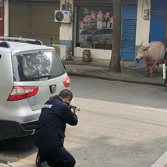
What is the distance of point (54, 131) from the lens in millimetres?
5105

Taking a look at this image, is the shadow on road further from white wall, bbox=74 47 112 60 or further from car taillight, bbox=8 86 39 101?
white wall, bbox=74 47 112 60

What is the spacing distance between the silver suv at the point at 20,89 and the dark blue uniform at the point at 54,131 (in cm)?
67

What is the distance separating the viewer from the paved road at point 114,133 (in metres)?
5.98

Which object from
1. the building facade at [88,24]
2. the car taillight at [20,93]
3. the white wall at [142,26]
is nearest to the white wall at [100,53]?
the building facade at [88,24]

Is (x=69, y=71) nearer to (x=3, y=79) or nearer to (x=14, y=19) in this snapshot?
(x=14, y=19)

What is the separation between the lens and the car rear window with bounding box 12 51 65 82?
5828mm

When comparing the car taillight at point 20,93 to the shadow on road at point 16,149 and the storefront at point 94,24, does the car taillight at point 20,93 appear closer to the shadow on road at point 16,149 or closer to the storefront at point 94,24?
the shadow on road at point 16,149

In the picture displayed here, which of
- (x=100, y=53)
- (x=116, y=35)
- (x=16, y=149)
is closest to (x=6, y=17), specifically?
(x=100, y=53)

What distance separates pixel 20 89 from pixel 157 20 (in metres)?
12.2

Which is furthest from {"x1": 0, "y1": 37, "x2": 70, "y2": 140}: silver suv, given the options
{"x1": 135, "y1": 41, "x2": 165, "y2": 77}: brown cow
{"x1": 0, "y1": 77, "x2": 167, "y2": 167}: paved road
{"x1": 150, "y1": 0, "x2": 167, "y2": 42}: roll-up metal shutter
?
{"x1": 150, "y1": 0, "x2": 167, "y2": 42}: roll-up metal shutter

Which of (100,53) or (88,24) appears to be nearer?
(100,53)

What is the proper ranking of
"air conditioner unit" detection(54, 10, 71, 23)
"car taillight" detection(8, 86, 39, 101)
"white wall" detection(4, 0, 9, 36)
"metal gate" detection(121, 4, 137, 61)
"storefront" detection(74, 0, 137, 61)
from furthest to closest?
"white wall" detection(4, 0, 9, 36) < "air conditioner unit" detection(54, 10, 71, 23) < "storefront" detection(74, 0, 137, 61) < "metal gate" detection(121, 4, 137, 61) < "car taillight" detection(8, 86, 39, 101)

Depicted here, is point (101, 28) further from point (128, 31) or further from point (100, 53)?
point (128, 31)

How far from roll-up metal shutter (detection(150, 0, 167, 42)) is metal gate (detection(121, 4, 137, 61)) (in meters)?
0.88
